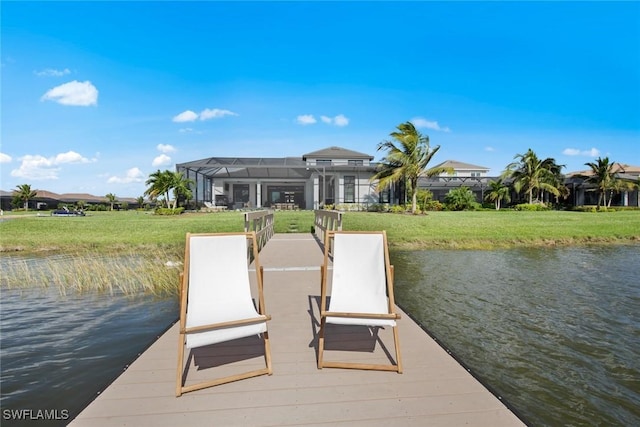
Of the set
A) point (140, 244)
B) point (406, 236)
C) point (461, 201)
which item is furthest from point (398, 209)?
point (140, 244)

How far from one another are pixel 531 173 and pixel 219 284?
114 feet

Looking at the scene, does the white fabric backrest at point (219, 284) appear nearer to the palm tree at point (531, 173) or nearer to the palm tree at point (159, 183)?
the palm tree at point (159, 183)

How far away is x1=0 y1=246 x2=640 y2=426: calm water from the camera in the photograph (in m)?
3.24

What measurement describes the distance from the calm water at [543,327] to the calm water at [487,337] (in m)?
0.01

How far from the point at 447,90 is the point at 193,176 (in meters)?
23.7

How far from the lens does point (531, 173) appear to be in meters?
30.8

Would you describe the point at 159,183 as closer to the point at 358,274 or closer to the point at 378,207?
the point at 378,207

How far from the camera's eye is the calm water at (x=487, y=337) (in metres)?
3.24

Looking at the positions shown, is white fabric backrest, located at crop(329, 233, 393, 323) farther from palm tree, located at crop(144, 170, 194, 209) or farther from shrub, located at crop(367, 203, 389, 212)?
palm tree, located at crop(144, 170, 194, 209)

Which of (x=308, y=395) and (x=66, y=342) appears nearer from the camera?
(x=308, y=395)

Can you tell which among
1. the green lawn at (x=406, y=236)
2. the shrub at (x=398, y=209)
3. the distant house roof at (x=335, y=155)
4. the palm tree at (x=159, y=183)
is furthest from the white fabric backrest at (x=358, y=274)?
the distant house roof at (x=335, y=155)

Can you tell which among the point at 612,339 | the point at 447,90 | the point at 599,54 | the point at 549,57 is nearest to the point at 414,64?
the point at 447,90

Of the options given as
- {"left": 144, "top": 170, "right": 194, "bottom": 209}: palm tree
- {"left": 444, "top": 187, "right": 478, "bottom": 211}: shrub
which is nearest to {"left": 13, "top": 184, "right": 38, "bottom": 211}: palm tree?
{"left": 144, "top": 170, "right": 194, "bottom": 209}: palm tree

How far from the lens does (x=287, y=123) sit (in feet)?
83.8
